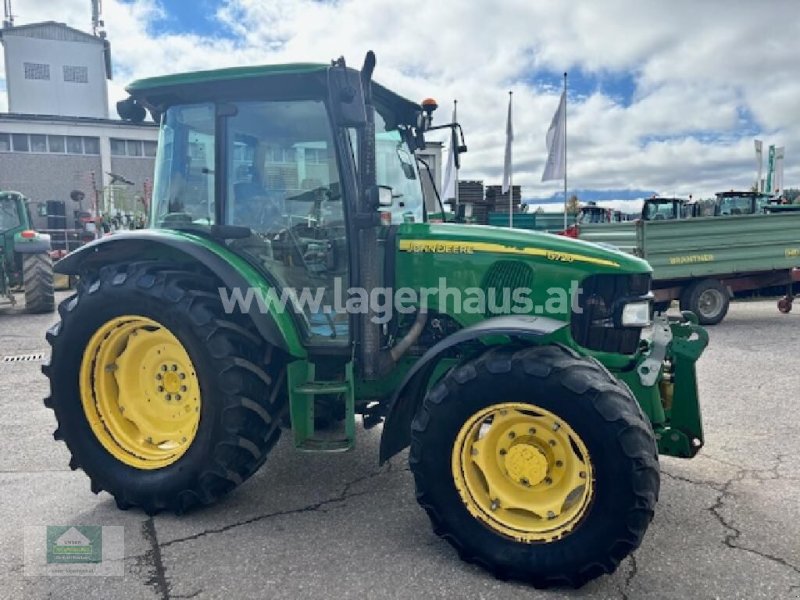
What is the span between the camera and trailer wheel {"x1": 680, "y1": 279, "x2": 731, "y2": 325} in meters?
9.47

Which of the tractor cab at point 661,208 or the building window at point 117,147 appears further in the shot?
the building window at point 117,147

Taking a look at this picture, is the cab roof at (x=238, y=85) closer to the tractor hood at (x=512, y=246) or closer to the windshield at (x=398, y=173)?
the windshield at (x=398, y=173)

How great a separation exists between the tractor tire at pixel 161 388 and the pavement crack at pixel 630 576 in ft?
6.08

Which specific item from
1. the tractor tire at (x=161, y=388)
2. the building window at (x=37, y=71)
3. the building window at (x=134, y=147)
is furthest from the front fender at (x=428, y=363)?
the building window at (x=37, y=71)

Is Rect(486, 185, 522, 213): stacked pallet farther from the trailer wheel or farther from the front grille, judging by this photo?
the front grille

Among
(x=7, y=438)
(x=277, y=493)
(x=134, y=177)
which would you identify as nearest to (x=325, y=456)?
(x=277, y=493)

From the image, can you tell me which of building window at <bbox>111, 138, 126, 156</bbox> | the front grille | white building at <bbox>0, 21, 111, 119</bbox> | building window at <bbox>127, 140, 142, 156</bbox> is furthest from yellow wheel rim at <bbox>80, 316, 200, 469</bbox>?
white building at <bbox>0, 21, 111, 119</bbox>

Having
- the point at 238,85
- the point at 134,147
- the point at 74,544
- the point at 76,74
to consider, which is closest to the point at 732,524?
the point at 74,544

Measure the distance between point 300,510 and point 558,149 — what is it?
40.2ft

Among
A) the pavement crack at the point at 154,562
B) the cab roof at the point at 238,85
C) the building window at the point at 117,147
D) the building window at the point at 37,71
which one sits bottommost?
the pavement crack at the point at 154,562

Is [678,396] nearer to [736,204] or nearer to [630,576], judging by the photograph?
[630,576]

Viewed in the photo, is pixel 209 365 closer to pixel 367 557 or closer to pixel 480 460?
pixel 367 557

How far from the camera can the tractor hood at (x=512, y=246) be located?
319 centimetres

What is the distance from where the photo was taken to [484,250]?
3275mm
